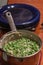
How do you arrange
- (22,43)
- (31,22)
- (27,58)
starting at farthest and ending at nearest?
(31,22) → (22,43) → (27,58)

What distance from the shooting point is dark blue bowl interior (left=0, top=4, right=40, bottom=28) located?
0.92m

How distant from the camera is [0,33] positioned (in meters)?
0.93

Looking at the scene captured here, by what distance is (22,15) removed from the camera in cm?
101

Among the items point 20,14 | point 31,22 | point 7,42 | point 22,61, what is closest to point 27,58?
point 22,61

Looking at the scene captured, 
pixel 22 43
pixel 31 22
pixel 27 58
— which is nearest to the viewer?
pixel 27 58

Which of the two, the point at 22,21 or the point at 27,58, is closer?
the point at 27,58

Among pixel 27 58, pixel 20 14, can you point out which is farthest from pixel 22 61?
pixel 20 14

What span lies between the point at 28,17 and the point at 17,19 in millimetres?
62

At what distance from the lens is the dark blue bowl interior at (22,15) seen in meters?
0.92

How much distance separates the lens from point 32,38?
81 centimetres

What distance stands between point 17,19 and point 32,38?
0.20 metres

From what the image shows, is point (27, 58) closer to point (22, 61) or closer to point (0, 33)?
point (22, 61)

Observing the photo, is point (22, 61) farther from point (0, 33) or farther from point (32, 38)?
point (0, 33)

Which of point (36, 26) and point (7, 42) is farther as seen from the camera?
point (36, 26)
